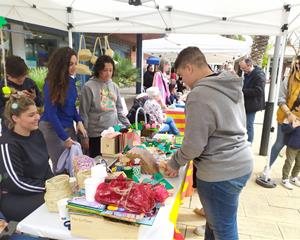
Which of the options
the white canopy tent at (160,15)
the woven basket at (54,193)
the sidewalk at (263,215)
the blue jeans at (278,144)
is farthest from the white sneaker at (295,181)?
the woven basket at (54,193)

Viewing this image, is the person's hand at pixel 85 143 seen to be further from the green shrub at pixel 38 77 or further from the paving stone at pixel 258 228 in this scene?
the green shrub at pixel 38 77

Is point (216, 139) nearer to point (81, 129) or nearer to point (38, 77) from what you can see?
point (81, 129)

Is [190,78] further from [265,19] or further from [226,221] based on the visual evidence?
A: [265,19]

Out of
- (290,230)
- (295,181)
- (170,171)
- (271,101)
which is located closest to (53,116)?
(170,171)

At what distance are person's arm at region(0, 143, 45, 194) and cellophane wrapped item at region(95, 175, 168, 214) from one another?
606 millimetres

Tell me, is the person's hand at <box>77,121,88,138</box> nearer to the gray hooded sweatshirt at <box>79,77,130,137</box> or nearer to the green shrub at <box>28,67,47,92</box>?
the gray hooded sweatshirt at <box>79,77,130,137</box>

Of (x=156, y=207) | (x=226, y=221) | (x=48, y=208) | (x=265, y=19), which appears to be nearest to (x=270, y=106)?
(x=265, y=19)

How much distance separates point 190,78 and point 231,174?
1.99 ft

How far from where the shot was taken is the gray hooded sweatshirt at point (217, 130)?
4.58 ft

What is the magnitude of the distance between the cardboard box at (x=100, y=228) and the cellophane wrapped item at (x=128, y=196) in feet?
0.26

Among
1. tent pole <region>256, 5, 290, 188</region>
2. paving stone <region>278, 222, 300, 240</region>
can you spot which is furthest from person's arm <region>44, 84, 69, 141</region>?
tent pole <region>256, 5, 290, 188</region>

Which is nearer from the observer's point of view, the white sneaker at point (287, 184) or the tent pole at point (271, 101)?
the white sneaker at point (287, 184)

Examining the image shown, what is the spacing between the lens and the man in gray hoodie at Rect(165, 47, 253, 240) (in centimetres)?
140

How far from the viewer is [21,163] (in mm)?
1639
